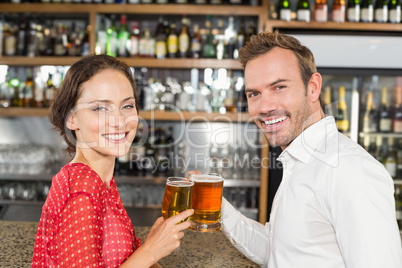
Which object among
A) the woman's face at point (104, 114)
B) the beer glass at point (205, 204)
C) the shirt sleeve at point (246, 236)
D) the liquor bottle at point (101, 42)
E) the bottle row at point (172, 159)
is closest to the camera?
the woman's face at point (104, 114)

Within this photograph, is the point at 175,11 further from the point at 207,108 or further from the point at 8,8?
the point at 8,8

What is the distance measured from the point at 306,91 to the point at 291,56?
0.12 meters

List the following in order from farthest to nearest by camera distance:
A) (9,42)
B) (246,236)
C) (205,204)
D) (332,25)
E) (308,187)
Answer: (9,42)
(332,25)
(246,236)
(205,204)
(308,187)

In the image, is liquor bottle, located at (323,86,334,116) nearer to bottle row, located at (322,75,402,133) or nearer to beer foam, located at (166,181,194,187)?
bottle row, located at (322,75,402,133)

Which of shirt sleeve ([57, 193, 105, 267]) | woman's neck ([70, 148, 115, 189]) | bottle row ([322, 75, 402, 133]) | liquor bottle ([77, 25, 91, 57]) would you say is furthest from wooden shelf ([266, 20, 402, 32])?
shirt sleeve ([57, 193, 105, 267])

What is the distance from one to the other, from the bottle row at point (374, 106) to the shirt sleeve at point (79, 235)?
2.68 metres

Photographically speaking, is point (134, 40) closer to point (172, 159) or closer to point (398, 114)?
point (172, 159)

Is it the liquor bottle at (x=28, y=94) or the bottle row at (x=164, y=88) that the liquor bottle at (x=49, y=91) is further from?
the liquor bottle at (x=28, y=94)

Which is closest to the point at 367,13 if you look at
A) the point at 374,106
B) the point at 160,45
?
the point at 374,106

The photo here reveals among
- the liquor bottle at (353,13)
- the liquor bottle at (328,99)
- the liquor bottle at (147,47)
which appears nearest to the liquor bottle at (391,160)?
the liquor bottle at (328,99)

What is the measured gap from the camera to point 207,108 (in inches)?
124

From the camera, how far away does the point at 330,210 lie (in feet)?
3.08

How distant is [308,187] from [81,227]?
566 mm

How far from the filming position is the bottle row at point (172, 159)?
10.3 ft
